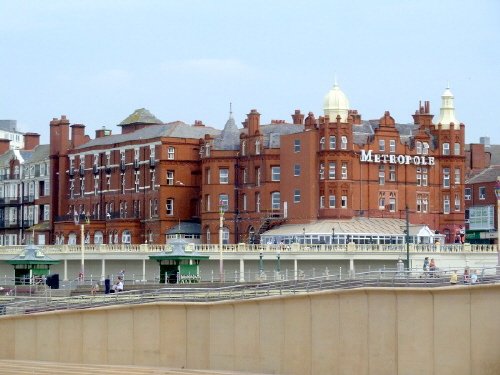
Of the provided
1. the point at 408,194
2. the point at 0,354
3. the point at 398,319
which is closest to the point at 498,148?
the point at 408,194

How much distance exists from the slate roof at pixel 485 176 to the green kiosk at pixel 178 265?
57.2 metres

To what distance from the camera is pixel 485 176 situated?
14800cm

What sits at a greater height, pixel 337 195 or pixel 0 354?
pixel 337 195

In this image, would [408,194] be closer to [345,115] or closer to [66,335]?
[345,115]

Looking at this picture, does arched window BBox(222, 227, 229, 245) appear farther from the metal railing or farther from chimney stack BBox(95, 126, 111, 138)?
the metal railing

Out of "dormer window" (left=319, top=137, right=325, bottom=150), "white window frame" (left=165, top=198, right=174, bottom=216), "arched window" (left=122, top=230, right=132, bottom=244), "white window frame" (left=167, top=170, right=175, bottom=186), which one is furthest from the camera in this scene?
"arched window" (left=122, top=230, right=132, bottom=244)

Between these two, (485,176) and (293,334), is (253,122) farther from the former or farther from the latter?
(293,334)

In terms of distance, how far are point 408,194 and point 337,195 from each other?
7573 millimetres

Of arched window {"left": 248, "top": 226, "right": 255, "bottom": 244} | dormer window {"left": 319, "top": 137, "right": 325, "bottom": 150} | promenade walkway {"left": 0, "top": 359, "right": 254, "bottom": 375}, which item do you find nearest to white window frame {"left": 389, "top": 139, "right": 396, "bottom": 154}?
dormer window {"left": 319, "top": 137, "right": 325, "bottom": 150}

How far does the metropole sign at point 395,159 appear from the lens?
126 meters

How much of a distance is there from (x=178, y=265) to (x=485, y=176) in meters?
60.0

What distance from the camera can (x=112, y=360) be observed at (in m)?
55.0

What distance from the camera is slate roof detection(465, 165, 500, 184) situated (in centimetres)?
14688

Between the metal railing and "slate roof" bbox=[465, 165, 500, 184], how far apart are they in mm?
86530
